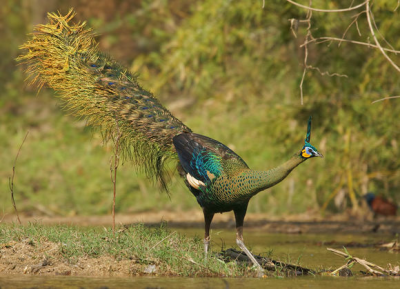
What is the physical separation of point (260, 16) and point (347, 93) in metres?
2.19

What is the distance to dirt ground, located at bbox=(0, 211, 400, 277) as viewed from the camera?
6.44 meters

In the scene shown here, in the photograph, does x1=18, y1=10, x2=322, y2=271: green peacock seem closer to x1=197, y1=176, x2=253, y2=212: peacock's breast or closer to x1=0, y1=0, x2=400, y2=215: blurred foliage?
x1=197, y1=176, x2=253, y2=212: peacock's breast

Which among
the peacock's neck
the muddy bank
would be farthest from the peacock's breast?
the muddy bank

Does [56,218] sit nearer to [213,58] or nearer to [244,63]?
[213,58]

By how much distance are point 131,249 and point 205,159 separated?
1263 mm

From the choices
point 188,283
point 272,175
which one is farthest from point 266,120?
point 188,283

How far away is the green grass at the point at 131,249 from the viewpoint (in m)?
6.48

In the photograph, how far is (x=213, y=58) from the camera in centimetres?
1299

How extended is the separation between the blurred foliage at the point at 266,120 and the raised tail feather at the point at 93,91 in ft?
9.66

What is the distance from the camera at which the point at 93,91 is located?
7645 mm

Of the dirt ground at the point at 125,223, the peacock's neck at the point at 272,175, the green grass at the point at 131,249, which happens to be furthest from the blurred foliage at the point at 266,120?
the peacock's neck at the point at 272,175

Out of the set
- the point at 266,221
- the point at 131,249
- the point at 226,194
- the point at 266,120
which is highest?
the point at 266,120

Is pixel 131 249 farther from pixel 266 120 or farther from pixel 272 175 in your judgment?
pixel 266 120

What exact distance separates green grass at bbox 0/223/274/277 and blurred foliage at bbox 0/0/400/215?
3694mm
